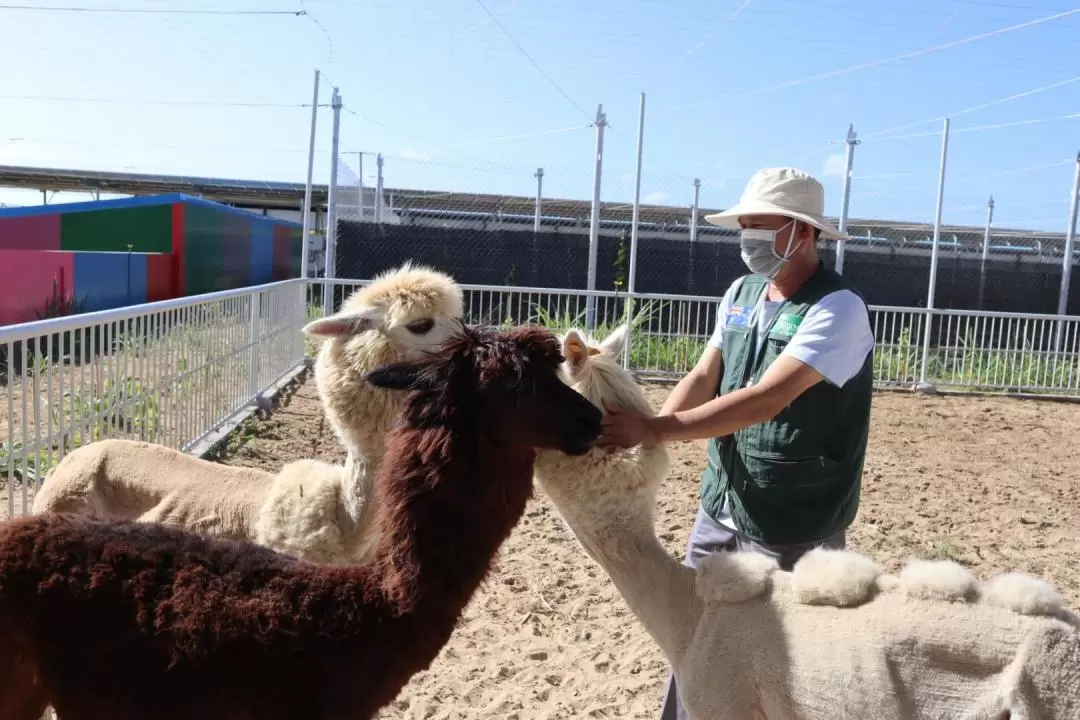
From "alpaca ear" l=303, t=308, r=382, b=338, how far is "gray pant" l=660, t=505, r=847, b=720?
5.22ft

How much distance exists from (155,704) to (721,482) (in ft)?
5.75

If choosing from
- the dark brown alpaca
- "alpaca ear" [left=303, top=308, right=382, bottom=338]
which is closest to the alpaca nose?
the dark brown alpaca

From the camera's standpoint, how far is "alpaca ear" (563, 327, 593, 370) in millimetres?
2354

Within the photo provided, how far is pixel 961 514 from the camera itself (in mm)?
6887

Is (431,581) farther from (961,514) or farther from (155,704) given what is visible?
(961,514)

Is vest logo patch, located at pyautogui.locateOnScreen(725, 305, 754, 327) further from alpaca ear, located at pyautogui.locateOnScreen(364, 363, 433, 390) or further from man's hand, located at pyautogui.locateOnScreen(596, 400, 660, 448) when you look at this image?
alpaca ear, located at pyautogui.locateOnScreen(364, 363, 433, 390)

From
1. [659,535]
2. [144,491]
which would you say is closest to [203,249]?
[659,535]

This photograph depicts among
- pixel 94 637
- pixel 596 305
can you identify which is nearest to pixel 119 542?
pixel 94 637

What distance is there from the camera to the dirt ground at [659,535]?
392 cm

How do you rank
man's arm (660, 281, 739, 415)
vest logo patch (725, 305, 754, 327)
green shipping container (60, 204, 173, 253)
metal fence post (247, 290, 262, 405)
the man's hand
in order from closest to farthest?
the man's hand
vest logo patch (725, 305, 754, 327)
man's arm (660, 281, 739, 415)
metal fence post (247, 290, 262, 405)
green shipping container (60, 204, 173, 253)

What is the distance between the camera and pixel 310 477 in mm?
3533

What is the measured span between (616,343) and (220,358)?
5776mm

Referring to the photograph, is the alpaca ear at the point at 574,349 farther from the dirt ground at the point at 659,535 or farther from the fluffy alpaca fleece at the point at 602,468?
the dirt ground at the point at 659,535

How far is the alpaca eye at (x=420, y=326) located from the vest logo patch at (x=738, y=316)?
1.31m
